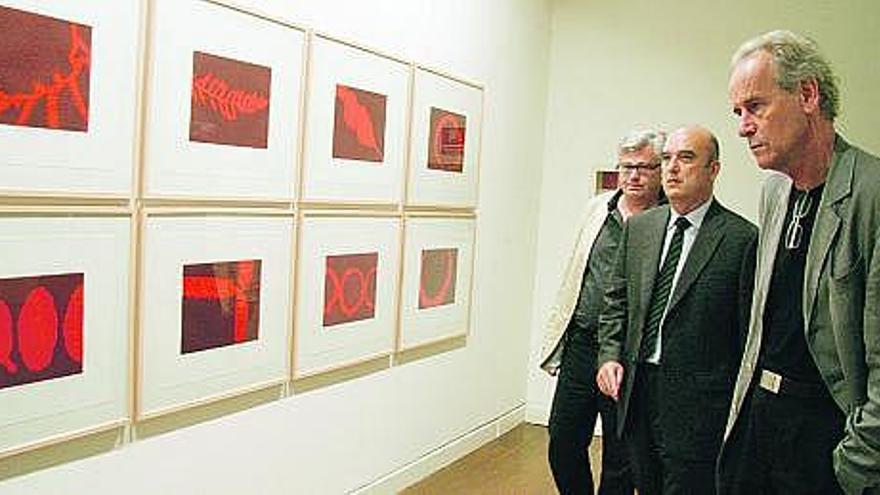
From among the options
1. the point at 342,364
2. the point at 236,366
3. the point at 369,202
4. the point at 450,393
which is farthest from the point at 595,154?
the point at 236,366

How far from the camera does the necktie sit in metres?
2.67

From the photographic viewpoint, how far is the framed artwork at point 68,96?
190 cm

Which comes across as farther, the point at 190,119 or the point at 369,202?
the point at 369,202

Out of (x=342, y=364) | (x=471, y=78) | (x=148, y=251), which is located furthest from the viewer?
(x=471, y=78)

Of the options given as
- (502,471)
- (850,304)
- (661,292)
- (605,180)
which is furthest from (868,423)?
(605,180)

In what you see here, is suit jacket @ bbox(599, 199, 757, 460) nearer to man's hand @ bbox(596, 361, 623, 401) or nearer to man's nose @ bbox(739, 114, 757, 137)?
man's hand @ bbox(596, 361, 623, 401)

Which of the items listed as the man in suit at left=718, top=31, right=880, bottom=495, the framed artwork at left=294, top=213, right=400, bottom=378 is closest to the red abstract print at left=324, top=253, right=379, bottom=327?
the framed artwork at left=294, top=213, right=400, bottom=378

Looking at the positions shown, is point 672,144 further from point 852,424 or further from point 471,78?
point 471,78

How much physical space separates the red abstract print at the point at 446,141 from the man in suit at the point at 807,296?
5.98 ft

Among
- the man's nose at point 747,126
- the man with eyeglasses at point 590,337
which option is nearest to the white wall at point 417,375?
the man with eyeglasses at point 590,337

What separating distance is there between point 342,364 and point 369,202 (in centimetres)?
62

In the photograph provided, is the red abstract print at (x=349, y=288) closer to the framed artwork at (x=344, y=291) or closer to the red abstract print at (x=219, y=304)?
the framed artwork at (x=344, y=291)

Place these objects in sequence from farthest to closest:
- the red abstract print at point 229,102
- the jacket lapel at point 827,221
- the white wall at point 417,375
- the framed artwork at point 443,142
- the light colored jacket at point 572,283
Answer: the framed artwork at point 443,142 → the light colored jacket at point 572,283 → the white wall at point 417,375 → the red abstract print at point 229,102 → the jacket lapel at point 827,221

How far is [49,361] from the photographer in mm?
2031
